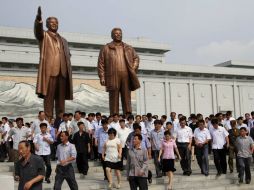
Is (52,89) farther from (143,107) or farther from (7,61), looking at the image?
(143,107)

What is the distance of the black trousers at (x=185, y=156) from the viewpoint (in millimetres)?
10000

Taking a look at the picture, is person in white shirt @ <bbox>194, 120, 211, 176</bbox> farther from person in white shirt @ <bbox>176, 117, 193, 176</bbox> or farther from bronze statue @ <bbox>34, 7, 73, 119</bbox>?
bronze statue @ <bbox>34, 7, 73, 119</bbox>

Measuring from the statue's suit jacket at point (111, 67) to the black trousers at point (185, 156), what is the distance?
222cm

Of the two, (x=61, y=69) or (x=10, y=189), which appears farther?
(x=61, y=69)

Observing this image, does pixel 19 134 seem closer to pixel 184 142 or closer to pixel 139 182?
pixel 184 142

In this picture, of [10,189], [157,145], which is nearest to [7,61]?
[157,145]

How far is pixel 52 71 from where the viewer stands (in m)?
10.5

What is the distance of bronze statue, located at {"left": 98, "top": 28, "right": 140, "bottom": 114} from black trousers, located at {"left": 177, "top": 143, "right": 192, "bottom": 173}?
1.98m

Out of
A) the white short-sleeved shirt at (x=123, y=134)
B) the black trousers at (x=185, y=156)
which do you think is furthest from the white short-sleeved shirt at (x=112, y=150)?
the black trousers at (x=185, y=156)

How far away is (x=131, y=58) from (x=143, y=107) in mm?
21822

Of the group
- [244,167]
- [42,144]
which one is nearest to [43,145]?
[42,144]

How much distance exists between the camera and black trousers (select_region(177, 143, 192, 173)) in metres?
10.0

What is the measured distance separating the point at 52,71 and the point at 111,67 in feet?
5.73

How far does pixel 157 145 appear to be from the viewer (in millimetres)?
9758
